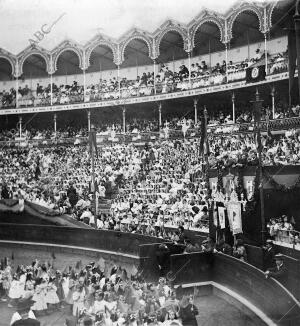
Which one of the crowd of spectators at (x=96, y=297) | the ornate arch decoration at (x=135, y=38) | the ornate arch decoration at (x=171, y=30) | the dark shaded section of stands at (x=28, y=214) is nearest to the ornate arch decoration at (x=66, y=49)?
the ornate arch decoration at (x=135, y=38)

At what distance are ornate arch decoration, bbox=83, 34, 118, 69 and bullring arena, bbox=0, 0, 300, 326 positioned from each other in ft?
0.29

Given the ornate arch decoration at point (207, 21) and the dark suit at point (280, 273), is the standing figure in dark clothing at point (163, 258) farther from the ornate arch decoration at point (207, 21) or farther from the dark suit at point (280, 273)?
the ornate arch decoration at point (207, 21)

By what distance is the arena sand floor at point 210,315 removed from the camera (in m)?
12.5

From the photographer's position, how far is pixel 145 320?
1148 cm

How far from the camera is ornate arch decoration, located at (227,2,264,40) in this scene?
28.3 metres

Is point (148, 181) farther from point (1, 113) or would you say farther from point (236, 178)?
point (1, 113)

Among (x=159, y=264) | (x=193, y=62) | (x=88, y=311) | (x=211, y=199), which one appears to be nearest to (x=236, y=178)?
(x=211, y=199)

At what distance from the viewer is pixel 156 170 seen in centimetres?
2611

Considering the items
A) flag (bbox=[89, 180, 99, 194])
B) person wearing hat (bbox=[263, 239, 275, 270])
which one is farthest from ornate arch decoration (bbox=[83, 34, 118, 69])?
person wearing hat (bbox=[263, 239, 275, 270])

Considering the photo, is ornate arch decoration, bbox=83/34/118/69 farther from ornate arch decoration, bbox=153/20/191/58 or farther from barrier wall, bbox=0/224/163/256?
barrier wall, bbox=0/224/163/256

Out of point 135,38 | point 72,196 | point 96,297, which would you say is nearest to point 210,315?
point 96,297

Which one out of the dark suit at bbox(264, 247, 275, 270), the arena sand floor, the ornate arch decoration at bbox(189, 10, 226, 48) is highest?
the ornate arch decoration at bbox(189, 10, 226, 48)

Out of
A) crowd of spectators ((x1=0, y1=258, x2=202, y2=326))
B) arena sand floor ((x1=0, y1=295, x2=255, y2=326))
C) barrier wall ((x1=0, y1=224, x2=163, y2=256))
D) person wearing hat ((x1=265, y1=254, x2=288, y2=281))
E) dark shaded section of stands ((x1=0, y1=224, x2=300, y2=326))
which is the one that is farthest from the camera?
barrier wall ((x1=0, y1=224, x2=163, y2=256))

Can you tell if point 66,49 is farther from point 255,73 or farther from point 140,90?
point 255,73
